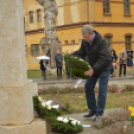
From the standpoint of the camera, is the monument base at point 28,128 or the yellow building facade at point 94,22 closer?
the monument base at point 28,128

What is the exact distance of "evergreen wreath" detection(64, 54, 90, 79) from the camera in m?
5.22

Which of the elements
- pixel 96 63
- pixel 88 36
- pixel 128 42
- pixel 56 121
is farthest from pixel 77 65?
pixel 128 42

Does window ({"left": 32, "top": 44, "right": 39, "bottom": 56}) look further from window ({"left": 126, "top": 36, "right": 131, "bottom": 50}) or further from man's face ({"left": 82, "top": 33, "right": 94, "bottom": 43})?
man's face ({"left": 82, "top": 33, "right": 94, "bottom": 43})

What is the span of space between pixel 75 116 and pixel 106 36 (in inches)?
995

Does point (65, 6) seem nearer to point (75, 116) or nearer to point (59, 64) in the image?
point (59, 64)

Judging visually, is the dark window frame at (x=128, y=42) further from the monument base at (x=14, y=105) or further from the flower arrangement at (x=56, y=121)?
the monument base at (x=14, y=105)

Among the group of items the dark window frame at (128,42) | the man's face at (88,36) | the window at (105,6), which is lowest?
the man's face at (88,36)

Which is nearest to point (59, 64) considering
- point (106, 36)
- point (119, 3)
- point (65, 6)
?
point (65, 6)

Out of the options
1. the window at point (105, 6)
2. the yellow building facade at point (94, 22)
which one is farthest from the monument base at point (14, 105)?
the window at point (105, 6)

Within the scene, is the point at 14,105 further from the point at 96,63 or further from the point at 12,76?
the point at 96,63

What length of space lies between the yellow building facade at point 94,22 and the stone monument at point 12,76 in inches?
928

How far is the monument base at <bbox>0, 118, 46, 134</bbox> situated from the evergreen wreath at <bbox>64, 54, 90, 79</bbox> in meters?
1.29

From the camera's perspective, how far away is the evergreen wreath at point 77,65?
5.22 metres

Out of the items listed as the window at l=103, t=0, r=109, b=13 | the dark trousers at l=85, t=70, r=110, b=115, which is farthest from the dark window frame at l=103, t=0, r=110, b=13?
the dark trousers at l=85, t=70, r=110, b=115
